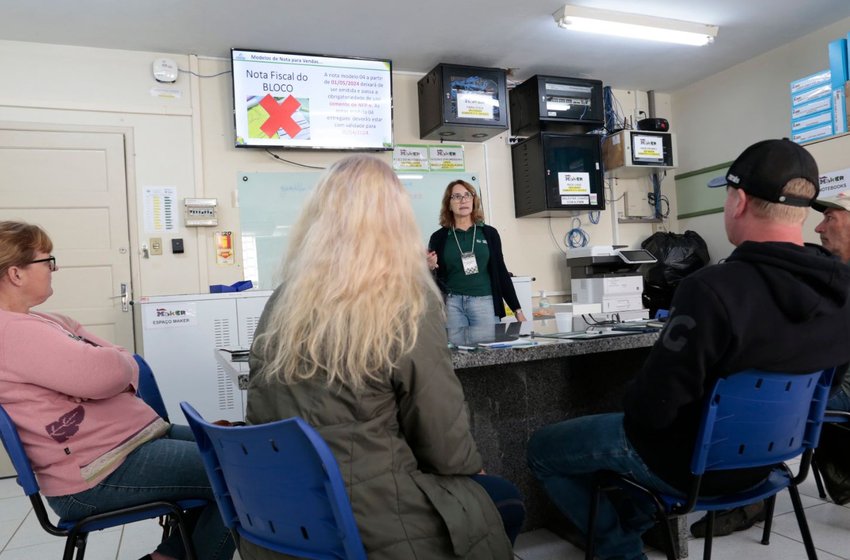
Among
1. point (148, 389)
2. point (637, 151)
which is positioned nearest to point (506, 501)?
point (148, 389)

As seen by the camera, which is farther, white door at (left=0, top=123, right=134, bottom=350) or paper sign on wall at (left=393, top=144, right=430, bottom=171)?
paper sign on wall at (left=393, top=144, right=430, bottom=171)

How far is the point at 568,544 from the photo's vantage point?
203cm

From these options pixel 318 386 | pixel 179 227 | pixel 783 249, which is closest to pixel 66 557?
pixel 318 386

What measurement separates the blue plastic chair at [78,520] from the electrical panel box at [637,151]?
459cm

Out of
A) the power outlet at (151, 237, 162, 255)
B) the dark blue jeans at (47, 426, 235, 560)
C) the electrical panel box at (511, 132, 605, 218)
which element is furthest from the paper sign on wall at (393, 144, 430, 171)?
the dark blue jeans at (47, 426, 235, 560)

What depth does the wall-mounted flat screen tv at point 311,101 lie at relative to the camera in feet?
13.7

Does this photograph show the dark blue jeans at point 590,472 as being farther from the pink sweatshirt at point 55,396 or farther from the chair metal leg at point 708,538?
the pink sweatshirt at point 55,396

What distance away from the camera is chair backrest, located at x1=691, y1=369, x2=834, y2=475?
3.83 ft

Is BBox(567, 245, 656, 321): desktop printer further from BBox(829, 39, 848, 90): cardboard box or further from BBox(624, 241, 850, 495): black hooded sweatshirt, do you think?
BBox(624, 241, 850, 495): black hooded sweatshirt

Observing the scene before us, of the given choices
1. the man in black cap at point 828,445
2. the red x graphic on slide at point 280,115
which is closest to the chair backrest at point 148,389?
the man in black cap at point 828,445

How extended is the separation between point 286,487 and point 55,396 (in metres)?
0.81

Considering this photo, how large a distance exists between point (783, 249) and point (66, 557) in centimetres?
175

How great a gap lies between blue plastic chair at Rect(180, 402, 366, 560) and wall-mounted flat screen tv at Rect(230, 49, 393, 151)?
351cm

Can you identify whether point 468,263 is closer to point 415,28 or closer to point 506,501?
point 415,28
